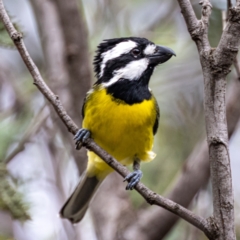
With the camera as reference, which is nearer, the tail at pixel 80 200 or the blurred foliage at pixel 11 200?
the blurred foliage at pixel 11 200

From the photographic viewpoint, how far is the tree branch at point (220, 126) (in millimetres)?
1666

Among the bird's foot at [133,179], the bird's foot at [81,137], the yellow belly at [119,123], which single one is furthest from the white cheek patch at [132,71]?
the bird's foot at [133,179]

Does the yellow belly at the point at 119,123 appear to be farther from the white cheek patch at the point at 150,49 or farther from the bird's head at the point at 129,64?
the white cheek patch at the point at 150,49

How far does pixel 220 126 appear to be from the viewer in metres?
1.67

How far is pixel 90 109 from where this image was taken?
273 centimetres

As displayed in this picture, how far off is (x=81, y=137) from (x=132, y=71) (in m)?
0.53

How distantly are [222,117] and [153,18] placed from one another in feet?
8.78

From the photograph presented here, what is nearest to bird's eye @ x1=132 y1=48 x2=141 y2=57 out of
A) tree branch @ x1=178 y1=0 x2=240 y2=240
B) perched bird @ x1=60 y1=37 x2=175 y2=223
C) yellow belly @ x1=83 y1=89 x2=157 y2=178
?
perched bird @ x1=60 y1=37 x2=175 y2=223

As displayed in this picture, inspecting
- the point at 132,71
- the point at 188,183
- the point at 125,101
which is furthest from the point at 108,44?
the point at 188,183

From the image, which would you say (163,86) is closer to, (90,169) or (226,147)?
(90,169)

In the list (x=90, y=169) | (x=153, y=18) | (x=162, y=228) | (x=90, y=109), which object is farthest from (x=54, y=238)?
(x=153, y=18)

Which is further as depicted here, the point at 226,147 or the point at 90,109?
the point at 90,109

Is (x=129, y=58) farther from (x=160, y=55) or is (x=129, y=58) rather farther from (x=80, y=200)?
(x=80, y=200)

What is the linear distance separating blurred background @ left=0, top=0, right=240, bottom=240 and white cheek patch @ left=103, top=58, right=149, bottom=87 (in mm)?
514
